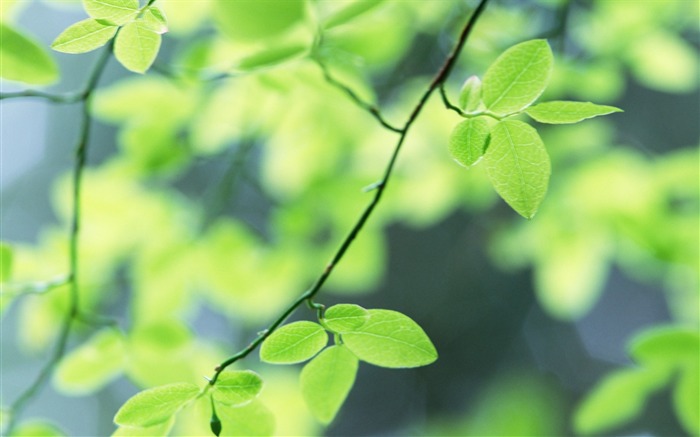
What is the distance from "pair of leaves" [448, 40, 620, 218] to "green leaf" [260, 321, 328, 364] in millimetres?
142

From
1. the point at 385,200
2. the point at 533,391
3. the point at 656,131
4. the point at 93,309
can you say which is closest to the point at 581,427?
the point at 385,200

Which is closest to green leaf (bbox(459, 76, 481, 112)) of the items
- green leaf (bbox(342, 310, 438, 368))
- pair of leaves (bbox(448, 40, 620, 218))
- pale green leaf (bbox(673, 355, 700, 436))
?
pair of leaves (bbox(448, 40, 620, 218))

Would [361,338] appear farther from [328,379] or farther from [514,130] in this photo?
[514,130]

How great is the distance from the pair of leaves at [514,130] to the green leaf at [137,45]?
0.19m

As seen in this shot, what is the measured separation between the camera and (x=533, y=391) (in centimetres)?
273

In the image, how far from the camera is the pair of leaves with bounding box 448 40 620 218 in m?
0.42

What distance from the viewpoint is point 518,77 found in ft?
1.43

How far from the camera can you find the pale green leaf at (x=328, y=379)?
0.48m

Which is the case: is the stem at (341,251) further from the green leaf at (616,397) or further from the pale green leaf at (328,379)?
the green leaf at (616,397)

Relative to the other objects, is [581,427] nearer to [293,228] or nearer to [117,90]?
[293,228]

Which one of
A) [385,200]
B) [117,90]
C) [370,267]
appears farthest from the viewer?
[370,267]

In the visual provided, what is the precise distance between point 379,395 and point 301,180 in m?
2.77

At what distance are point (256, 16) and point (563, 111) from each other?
0.37m

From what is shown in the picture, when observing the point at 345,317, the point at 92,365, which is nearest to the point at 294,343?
the point at 345,317
